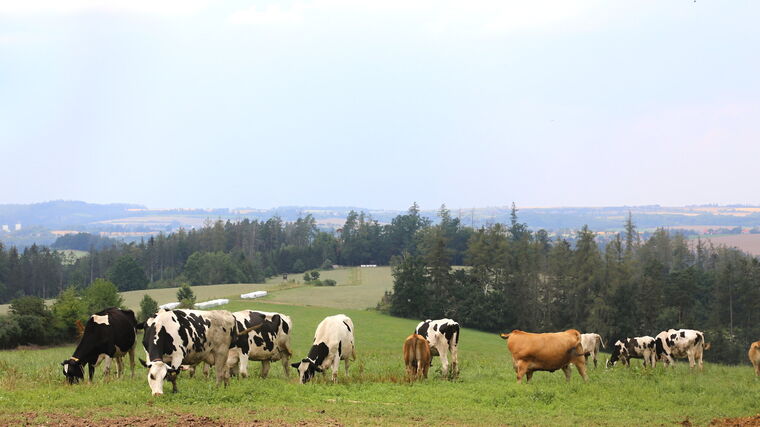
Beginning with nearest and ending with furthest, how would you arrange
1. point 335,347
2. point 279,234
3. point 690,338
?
point 335,347 → point 690,338 → point 279,234

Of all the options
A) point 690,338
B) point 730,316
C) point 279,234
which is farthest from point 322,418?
point 279,234

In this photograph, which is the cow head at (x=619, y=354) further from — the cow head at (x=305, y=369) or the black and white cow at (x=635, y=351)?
the cow head at (x=305, y=369)

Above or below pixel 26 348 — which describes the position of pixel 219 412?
above

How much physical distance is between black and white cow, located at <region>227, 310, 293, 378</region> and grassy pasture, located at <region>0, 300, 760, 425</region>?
0.67m

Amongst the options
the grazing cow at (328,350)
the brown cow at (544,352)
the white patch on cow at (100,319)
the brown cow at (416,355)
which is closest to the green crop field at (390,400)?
the grazing cow at (328,350)

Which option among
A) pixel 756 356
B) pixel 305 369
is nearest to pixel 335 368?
pixel 305 369

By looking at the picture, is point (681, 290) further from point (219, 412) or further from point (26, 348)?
point (219, 412)

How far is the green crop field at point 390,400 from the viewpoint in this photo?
1391 centimetres

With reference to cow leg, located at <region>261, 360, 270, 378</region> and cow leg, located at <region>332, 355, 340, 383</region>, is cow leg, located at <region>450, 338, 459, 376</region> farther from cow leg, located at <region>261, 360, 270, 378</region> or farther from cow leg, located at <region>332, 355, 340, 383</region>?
cow leg, located at <region>261, 360, 270, 378</region>

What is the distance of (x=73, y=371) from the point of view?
1816 centimetres

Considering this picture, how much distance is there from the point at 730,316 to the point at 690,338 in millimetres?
70885

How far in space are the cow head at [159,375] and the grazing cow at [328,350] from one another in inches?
167

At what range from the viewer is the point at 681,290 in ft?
282

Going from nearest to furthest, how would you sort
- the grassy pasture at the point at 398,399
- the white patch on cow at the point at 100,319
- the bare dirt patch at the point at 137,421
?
the bare dirt patch at the point at 137,421
the grassy pasture at the point at 398,399
the white patch on cow at the point at 100,319
